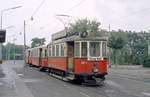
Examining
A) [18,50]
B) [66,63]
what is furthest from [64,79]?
[18,50]

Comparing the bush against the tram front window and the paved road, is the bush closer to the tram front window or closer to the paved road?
the paved road

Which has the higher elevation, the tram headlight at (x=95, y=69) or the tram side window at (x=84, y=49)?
the tram side window at (x=84, y=49)

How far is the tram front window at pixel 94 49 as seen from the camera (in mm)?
15086

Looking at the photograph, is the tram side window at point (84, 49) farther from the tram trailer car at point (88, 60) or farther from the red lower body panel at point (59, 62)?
the red lower body panel at point (59, 62)

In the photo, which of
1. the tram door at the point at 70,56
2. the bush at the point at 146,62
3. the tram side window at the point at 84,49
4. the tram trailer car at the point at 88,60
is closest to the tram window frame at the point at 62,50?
the tram door at the point at 70,56

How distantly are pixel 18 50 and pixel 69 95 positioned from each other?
366ft

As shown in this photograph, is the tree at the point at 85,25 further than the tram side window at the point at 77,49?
Yes

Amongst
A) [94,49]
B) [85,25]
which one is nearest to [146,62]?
[85,25]

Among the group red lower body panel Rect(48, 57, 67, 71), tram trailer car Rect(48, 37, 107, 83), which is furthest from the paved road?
red lower body panel Rect(48, 57, 67, 71)

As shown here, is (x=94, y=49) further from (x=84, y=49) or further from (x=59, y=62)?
(x=59, y=62)

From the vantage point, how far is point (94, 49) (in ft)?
49.9

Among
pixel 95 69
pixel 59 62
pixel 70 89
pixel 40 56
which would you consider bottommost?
pixel 70 89

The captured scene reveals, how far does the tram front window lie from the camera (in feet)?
49.5

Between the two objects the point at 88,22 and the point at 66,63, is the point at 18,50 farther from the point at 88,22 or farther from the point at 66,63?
the point at 66,63
